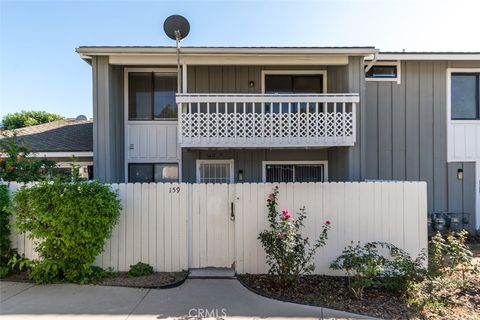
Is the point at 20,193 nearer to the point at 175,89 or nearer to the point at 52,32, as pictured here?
the point at 175,89

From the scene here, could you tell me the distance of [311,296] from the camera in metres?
4.79

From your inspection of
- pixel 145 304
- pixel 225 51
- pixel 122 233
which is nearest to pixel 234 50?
pixel 225 51

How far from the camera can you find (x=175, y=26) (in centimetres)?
778

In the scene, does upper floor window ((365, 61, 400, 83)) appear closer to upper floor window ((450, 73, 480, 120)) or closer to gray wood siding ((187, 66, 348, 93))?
gray wood siding ((187, 66, 348, 93))

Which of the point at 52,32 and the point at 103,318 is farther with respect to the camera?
the point at 52,32

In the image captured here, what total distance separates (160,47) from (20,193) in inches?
179

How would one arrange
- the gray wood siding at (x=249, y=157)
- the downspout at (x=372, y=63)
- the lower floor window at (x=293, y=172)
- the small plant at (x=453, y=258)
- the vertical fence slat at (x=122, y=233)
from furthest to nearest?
1. the lower floor window at (x=293, y=172)
2. the gray wood siding at (x=249, y=157)
3. the downspout at (x=372, y=63)
4. the vertical fence slat at (x=122, y=233)
5. the small plant at (x=453, y=258)

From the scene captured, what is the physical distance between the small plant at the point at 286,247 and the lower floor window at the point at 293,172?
404 centimetres

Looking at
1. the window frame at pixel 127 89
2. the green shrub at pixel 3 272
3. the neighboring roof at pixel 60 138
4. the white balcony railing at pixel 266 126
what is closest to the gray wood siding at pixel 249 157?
the window frame at pixel 127 89

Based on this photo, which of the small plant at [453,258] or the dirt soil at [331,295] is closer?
the dirt soil at [331,295]

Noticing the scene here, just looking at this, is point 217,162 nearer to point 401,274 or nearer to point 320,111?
point 320,111

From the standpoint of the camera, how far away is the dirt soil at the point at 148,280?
5139 millimetres

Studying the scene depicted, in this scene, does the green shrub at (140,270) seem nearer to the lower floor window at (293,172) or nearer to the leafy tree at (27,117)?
the lower floor window at (293,172)

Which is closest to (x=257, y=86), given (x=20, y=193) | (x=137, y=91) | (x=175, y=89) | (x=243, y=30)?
(x=243, y=30)
